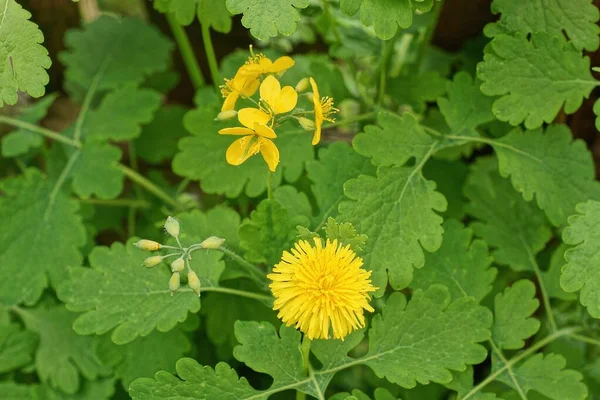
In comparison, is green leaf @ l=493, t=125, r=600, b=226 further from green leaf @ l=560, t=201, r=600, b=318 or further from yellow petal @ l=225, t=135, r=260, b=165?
yellow petal @ l=225, t=135, r=260, b=165

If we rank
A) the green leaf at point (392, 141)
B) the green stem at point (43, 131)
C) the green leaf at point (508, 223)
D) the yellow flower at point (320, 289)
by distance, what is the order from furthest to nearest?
1. the green stem at point (43, 131)
2. the green leaf at point (508, 223)
3. the green leaf at point (392, 141)
4. the yellow flower at point (320, 289)

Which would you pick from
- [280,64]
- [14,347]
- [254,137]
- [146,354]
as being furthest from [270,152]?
[14,347]

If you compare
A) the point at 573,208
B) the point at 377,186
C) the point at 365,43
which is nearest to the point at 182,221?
the point at 377,186

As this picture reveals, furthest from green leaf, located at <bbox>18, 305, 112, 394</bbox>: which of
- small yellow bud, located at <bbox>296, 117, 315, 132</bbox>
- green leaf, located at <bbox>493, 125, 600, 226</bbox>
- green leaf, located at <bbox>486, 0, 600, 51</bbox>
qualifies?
green leaf, located at <bbox>486, 0, 600, 51</bbox>

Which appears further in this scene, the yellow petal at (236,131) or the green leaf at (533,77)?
the green leaf at (533,77)

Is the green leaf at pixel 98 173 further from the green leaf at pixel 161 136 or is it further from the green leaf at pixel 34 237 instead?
the green leaf at pixel 161 136

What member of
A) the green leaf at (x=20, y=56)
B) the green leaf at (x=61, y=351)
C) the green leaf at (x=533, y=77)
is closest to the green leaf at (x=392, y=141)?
the green leaf at (x=533, y=77)
